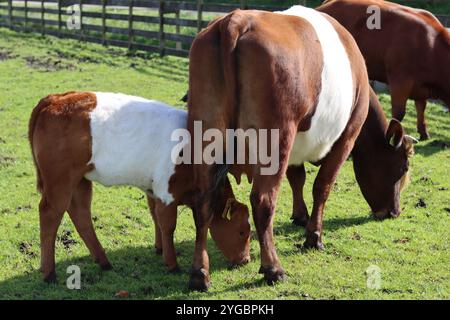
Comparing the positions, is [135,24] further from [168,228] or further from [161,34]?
[168,228]

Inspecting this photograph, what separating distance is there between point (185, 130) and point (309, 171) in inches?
133

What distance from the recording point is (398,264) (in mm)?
5590

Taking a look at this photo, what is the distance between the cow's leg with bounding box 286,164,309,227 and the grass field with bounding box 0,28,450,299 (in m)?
0.11

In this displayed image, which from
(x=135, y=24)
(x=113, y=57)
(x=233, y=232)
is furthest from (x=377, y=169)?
(x=135, y=24)

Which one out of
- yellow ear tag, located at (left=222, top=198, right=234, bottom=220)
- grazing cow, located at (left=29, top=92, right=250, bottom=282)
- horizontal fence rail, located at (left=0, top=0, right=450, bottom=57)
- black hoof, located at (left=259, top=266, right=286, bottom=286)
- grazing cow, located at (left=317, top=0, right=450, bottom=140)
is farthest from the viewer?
horizontal fence rail, located at (left=0, top=0, right=450, bottom=57)

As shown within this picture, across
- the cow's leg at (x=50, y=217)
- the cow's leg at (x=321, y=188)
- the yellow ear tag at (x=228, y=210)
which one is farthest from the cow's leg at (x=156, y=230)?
the cow's leg at (x=321, y=188)

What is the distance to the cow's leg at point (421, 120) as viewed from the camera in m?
9.55

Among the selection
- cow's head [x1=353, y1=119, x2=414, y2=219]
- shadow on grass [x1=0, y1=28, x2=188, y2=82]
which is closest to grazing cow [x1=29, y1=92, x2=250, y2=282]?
cow's head [x1=353, y1=119, x2=414, y2=219]

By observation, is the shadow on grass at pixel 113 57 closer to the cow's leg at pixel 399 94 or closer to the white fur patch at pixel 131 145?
the cow's leg at pixel 399 94

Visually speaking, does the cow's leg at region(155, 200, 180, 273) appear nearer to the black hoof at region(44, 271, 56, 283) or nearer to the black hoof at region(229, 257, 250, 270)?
the black hoof at region(229, 257, 250, 270)

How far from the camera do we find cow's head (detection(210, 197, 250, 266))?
5.43 m
